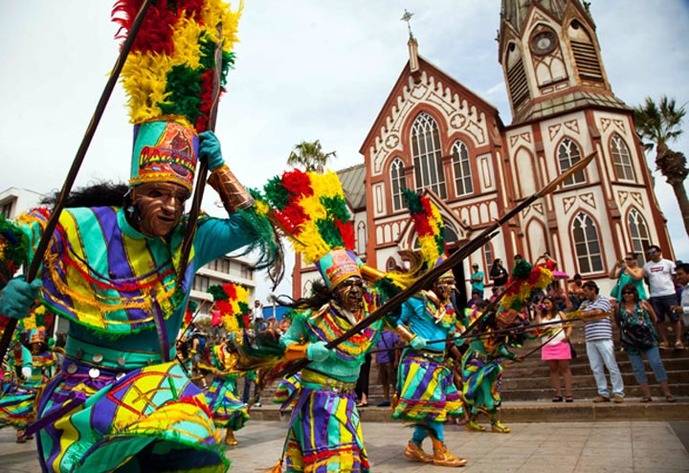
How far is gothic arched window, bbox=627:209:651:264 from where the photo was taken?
19047 millimetres

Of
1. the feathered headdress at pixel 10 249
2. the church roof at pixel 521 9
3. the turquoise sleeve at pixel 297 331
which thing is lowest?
the turquoise sleeve at pixel 297 331

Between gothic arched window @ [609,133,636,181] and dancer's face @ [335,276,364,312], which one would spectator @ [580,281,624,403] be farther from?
gothic arched window @ [609,133,636,181]

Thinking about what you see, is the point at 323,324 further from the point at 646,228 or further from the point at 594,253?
the point at 646,228

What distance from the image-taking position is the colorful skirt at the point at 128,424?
5.16 feet

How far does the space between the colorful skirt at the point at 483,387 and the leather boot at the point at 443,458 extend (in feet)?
6.67

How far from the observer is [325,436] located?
3.25 meters

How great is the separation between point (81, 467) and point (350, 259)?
2653mm

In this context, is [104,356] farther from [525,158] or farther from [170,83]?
[525,158]

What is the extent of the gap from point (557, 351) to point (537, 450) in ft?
10.4

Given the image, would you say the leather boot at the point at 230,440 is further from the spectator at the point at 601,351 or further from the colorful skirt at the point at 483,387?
the spectator at the point at 601,351

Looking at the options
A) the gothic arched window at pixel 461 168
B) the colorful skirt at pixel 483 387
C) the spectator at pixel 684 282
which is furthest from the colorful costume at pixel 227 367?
the gothic arched window at pixel 461 168

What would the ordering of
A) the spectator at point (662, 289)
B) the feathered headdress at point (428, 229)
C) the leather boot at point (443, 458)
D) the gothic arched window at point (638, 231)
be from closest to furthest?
the leather boot at point (443, 458) < the feathered headdress at point (428, 229) < the spectator at point (662, 289) < the gothic arched window at point (638, 231)

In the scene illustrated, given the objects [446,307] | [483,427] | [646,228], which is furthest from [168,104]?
[646,228]

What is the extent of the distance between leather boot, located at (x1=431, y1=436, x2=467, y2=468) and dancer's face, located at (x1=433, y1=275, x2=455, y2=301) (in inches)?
67.5
